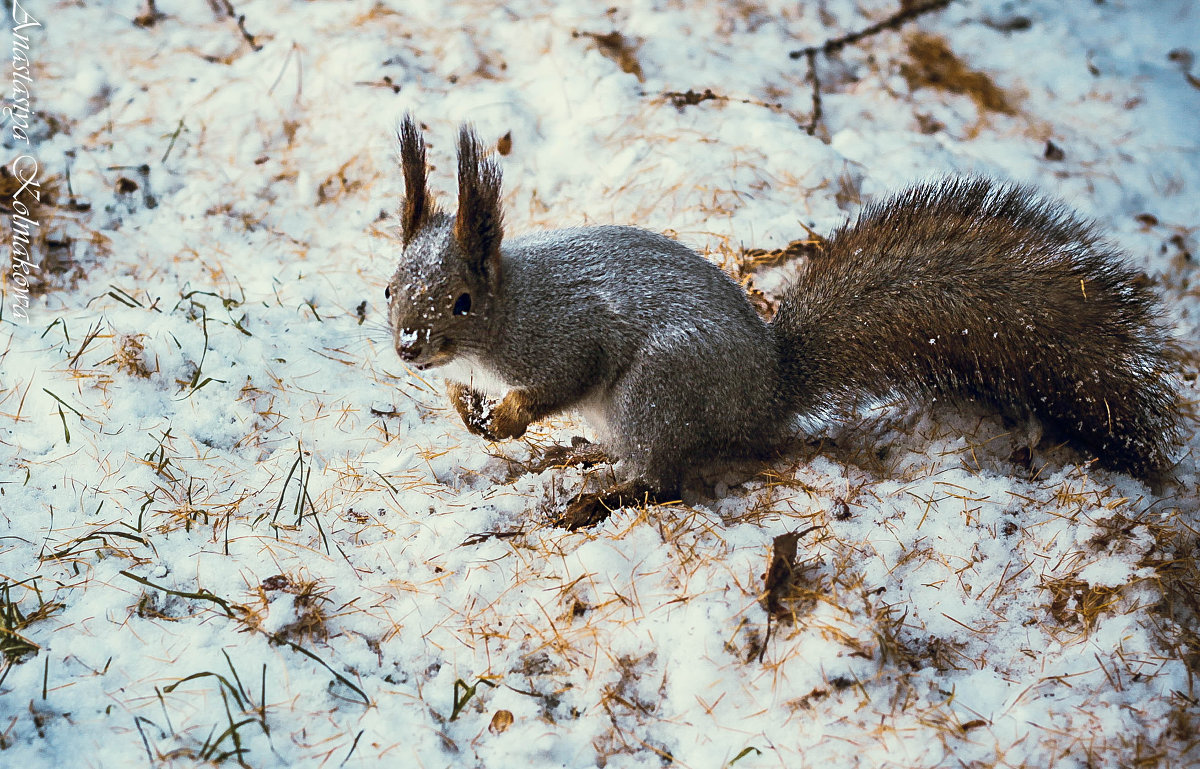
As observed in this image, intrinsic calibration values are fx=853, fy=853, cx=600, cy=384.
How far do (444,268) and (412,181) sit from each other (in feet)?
1.04

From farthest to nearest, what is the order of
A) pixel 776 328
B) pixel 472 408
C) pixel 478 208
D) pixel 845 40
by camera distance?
pixel 845 40 → pixel 472 408 → pixel 776 328 → pixel 478 208

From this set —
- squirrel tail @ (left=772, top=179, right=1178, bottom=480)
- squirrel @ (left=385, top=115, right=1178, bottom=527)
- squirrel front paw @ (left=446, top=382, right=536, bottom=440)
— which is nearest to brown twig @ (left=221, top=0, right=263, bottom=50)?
squirrel @ (left=385, top=115, right=1178, bottom=527)

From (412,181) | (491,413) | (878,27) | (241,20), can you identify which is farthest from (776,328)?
(241,20)

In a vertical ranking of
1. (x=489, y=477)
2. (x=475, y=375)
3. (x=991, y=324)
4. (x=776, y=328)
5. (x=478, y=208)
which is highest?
(x=478, y=208)

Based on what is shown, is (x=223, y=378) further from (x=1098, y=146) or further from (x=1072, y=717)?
(x=1098, y=146)

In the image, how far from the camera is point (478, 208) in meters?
2.71

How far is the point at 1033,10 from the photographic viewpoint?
5766 millimetres

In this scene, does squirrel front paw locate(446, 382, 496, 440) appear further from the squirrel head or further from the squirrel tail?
the squirrel tail

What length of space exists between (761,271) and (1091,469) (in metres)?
1.63

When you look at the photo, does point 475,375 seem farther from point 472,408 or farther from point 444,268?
point 444,268

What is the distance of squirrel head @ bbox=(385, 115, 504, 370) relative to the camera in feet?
8.89

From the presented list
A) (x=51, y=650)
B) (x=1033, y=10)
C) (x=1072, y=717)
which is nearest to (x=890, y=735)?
(x=1072, y=717)

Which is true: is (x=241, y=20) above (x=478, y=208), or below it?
above

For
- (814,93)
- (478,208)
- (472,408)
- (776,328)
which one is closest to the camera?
(478,208)
